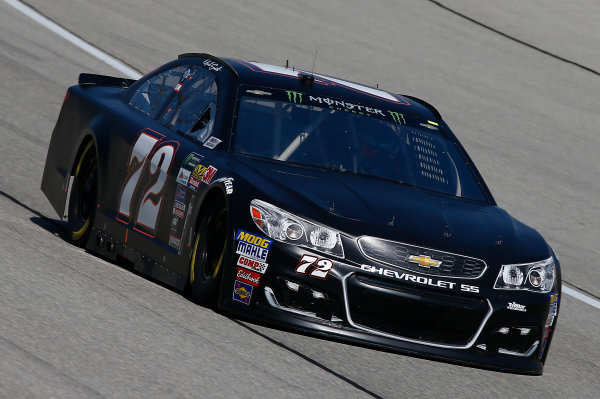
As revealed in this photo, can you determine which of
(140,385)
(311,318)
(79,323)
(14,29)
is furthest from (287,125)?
(14,29)

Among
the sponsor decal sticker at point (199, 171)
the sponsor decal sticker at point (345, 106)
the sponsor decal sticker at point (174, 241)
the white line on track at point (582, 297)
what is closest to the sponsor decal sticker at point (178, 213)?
the sponsor decal sticker at point (174, 241)

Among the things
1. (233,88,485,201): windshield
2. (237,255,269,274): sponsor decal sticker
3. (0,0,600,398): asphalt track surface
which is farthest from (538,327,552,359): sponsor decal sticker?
(237,255,269,274): sponsor decal sticker

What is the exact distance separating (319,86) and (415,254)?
1902 millimetres

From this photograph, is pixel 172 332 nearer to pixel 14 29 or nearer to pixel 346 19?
pixel 14 29

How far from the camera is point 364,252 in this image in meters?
5.88

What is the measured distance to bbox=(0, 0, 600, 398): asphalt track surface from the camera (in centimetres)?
523

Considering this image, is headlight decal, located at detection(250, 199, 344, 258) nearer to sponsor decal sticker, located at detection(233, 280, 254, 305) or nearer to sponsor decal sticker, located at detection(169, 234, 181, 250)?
sponsor decal sticker, located at detection(233, 280, 254, 305)

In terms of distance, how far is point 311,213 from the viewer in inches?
235

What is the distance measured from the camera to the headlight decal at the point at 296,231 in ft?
19.2

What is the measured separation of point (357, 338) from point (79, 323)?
136 cm

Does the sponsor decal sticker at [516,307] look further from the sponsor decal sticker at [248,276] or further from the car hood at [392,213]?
the sponsor decal sticker at [248,276]

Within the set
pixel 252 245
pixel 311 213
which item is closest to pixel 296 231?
pixel 311 213

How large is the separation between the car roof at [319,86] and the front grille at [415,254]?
1.68m

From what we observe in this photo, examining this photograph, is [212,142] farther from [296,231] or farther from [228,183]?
[296,231]
